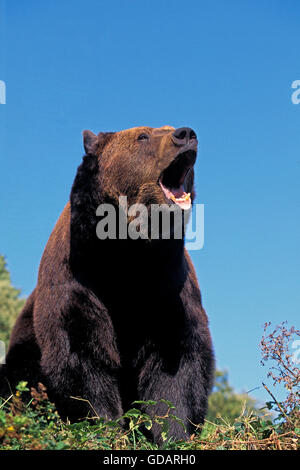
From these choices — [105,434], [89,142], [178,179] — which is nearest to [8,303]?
[89,142]

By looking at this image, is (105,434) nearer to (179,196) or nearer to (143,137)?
(179,196)

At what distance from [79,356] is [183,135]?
2.33m

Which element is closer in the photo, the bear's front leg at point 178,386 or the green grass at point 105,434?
the green grass at point 105,434

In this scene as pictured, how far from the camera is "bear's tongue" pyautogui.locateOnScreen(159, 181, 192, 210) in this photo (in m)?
5.80

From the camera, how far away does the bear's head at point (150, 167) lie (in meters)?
5.81

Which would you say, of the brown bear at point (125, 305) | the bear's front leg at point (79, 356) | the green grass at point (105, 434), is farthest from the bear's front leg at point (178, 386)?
the green grass at point (105, 434)

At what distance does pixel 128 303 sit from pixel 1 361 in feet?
6.41

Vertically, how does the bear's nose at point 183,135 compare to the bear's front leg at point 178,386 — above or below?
above

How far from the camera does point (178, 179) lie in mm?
6020

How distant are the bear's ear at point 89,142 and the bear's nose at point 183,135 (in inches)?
38.4

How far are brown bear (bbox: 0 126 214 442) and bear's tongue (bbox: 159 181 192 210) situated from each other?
1cm

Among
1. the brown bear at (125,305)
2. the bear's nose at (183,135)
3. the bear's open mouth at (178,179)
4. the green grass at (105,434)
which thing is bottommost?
the green grass at (105,434)

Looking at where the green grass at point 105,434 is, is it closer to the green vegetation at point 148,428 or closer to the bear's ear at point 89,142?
the green vegetation at point 148,428

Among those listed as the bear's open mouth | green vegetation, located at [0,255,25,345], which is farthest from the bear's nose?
green vegetation, located at [0,255,25,345]
